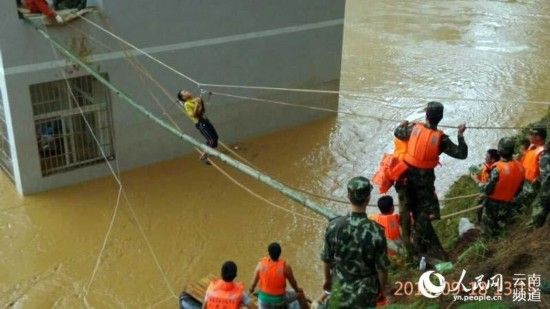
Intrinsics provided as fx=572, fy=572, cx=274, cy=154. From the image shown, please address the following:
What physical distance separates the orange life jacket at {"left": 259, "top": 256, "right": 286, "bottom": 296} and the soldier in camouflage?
2.78 meters

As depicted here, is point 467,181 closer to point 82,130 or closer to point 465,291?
point 465,291

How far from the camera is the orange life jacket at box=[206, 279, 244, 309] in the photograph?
490cm

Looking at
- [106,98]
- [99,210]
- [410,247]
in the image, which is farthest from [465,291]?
[106,98]

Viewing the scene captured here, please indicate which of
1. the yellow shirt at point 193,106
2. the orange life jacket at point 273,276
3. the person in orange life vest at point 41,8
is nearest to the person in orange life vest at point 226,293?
the orange life jacket at point 273,276

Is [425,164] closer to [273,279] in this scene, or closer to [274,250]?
[274,250]

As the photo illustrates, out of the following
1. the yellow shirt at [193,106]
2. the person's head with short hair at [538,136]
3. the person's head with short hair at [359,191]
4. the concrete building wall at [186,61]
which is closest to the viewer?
the person's head with short hair at [359,191]

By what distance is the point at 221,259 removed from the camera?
28.7 ft

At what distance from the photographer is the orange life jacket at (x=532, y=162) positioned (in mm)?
6449

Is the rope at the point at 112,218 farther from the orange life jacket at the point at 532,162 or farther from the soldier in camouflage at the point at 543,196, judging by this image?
the orange life jacket at the point at 532,162

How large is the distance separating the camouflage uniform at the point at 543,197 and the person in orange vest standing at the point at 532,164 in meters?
0.32

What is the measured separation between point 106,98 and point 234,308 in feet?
20.9

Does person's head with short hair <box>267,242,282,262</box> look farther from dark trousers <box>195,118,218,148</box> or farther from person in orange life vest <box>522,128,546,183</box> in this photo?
dark trousers <box>195,118,218,148</box>

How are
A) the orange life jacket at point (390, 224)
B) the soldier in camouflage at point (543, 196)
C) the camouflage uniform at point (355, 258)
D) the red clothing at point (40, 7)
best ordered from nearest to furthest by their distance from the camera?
the camouflage uniform at point (355, 258)
the soldier in camouflage at point (543, 196)
the orange life jacket at point (390, 224)
the red clothing at point (40, 7)

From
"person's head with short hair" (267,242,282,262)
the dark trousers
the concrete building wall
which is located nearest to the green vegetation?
"person's head with short hair" (267,242,282,262)
